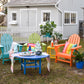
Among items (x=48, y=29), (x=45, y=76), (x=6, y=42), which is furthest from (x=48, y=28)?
(x=45, y=76)

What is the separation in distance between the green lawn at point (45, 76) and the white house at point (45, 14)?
7473 mm

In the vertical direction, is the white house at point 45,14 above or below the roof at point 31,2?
below

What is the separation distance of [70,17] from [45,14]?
226cm

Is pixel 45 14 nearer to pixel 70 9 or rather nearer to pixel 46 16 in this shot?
pixel 46 16

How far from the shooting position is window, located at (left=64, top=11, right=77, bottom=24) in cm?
1429

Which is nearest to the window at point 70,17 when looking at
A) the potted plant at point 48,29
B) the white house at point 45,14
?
the white house at point 45,14

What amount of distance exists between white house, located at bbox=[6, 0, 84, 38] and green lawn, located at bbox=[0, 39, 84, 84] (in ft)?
24.5

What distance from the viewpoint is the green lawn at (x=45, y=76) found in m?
4.62

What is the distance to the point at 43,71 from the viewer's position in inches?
216

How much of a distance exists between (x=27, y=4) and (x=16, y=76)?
9.64 m

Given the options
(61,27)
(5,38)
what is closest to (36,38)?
(5,38)

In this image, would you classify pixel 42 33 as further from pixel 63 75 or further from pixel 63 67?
pixel 63 75

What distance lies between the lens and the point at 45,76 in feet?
16.4

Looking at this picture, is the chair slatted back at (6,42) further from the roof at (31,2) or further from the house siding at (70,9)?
the house siding at (70,9)
